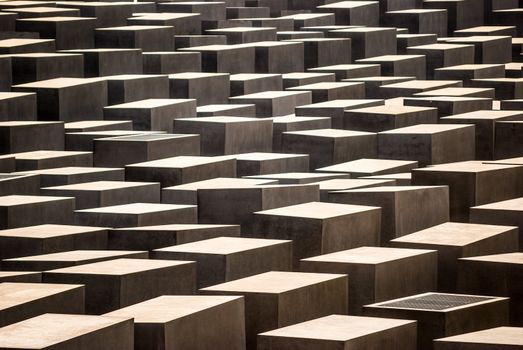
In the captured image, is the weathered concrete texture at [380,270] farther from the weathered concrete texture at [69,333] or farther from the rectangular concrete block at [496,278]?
the weathered concrete texture at [69,333]

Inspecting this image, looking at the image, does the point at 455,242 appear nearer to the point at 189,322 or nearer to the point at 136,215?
the point at 136,215

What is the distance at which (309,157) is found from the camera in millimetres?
13867

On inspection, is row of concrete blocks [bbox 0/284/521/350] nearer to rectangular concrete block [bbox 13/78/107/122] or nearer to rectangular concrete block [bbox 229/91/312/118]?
rectangular concrete block [bbox 13/78/107/122]

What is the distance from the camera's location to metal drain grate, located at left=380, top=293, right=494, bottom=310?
8656 millimetres

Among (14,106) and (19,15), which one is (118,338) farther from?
(19,15)

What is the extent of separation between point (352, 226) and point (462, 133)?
12.2 feet

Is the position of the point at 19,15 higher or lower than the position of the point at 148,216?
higher

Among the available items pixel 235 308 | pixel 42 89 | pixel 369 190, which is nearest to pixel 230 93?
pixel 42 89

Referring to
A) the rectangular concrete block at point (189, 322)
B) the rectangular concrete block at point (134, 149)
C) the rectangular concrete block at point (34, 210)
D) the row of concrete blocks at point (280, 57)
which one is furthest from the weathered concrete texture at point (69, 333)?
the row of concrete blocks at point (280, 57)

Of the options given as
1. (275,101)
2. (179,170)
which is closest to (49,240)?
(179,170)

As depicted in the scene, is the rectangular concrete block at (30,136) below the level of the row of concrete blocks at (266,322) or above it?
above

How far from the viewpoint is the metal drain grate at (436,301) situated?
28.4 feet

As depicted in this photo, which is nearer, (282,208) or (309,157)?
(282,208)

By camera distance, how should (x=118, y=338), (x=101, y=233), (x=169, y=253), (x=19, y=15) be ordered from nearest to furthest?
1. (x=118, y=338)
2. (x=169, y=253)
3. (x=101, y=233)
4. (x=19, y=15)
